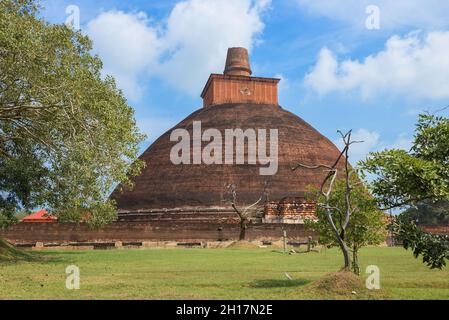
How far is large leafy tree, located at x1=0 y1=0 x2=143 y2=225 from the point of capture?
44.5ft

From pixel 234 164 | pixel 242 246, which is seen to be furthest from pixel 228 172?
pixel 242 246

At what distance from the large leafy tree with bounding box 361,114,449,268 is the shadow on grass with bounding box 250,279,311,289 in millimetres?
2253

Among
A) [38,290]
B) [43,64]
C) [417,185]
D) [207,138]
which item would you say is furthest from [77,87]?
[207,138]

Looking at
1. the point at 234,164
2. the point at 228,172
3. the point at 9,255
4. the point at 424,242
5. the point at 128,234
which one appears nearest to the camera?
the point at 424,242

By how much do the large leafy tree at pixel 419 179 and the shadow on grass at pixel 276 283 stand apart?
225 centimetres

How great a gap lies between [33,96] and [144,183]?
28.9 meters

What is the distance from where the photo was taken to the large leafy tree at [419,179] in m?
8.47

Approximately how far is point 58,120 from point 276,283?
8332 mm

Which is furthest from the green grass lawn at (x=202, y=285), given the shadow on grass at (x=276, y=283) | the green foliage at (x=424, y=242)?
the green foliage at (x=424, y=242)

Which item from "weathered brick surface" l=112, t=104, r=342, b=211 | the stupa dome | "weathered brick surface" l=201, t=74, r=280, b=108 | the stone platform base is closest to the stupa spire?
the stupa dome

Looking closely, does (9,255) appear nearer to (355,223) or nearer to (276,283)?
(276,283)

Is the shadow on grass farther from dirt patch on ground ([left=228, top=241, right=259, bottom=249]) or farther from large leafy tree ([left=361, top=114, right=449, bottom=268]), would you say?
dirt patch on ground ([left=228, top=241, right=259, bottom=249])

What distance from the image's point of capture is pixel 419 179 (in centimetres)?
859
